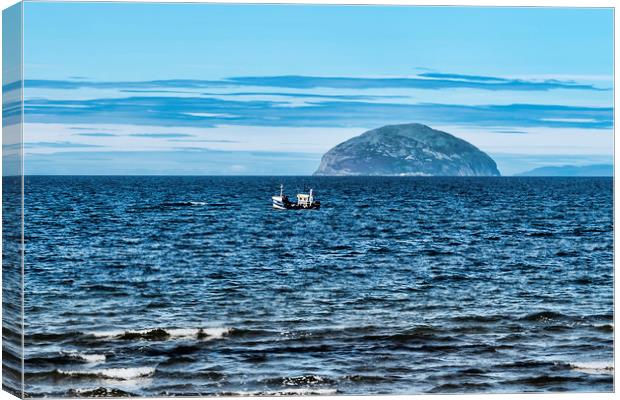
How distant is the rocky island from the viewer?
1065 inches

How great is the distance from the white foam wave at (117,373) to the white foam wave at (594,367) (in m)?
7.22

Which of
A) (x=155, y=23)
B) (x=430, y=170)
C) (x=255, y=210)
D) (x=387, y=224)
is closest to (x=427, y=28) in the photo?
(x=155, y=23)

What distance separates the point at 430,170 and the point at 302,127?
22915 mm

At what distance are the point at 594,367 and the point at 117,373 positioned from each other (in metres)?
8.10

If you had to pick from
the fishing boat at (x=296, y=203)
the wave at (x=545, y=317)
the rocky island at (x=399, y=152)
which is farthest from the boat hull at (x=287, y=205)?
the wave at (x=545, y=317)

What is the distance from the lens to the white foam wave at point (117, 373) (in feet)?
66.6

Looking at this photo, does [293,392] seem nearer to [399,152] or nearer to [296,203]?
[399,152]

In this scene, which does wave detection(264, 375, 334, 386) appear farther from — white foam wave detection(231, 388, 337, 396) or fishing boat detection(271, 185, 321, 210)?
fishing boat detection(271, 185, 321, 210)

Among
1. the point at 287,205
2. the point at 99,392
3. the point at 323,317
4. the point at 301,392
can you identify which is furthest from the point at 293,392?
the point at 287,205

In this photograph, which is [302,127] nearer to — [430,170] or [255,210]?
[430,170]

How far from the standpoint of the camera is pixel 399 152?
107ft

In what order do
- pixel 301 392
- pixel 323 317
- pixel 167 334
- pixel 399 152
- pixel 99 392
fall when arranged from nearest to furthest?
1. pixel 99 392
2. pixel 301 392
3. pixel 167 334
4. pixel 323 317
5. pixel 399 152

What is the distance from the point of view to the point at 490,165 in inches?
1093

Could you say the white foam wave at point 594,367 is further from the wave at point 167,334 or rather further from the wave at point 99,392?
the wave at point 99,392
